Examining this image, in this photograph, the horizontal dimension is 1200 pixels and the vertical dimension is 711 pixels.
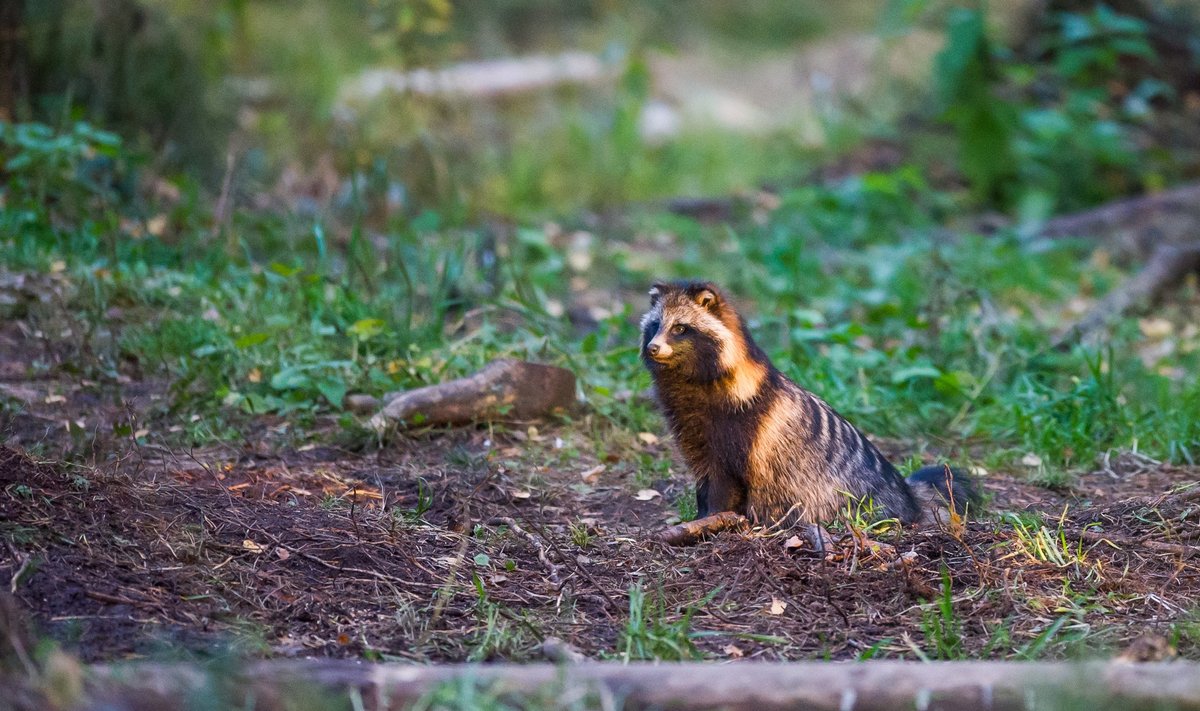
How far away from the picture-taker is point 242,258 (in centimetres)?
720

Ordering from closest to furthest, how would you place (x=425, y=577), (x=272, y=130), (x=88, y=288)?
(x=425, y=577), (x=88, y=288), (x=272, y=130)

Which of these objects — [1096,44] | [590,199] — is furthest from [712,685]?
[1096,44]

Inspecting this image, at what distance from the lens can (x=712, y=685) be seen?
8.45 ft

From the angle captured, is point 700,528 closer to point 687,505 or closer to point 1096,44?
point 687,505

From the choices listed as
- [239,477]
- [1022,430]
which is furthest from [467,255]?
[1022,430]

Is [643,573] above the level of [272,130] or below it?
below

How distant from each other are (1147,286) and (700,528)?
16.9 feet

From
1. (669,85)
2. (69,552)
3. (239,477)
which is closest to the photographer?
(69,552)

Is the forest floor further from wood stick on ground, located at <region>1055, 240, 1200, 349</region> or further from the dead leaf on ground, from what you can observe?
wood stick on ground, located at <region>1055, 240, 1200, 349</region>

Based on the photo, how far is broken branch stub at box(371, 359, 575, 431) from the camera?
5387 millimetres

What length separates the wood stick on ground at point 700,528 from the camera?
4305 millimetres

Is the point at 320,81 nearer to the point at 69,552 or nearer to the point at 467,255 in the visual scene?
the point at 467,255

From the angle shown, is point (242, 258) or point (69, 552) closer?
point (69, 552)

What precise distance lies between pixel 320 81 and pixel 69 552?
980cm
